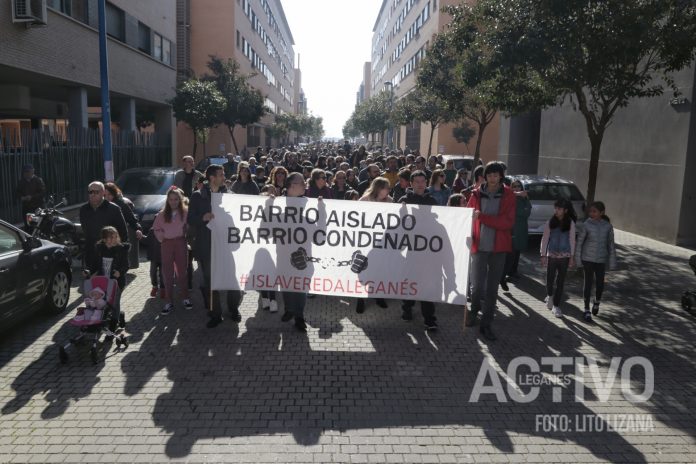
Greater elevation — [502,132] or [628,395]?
[502,132]

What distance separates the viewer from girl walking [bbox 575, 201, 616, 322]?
27.0 ft

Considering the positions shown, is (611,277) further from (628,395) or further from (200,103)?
(200,103)

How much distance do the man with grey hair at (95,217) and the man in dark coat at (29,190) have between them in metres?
5.58

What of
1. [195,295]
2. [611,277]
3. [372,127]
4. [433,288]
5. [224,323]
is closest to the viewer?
[433,288]

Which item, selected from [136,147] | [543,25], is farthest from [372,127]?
[543,25]

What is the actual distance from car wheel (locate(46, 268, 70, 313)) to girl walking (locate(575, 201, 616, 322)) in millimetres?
7076

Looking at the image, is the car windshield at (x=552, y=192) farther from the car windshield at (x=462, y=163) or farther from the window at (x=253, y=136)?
the window at (x=253, y=136)

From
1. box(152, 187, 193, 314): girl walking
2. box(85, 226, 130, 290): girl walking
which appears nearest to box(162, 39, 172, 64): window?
box(152, 187, 193, 314): girl walking

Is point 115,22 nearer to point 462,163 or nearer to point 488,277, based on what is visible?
point 462,163

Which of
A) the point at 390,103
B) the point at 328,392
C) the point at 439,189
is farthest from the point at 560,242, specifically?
the point at 390,103

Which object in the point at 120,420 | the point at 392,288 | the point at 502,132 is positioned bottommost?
the point at 120,420

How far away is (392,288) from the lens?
7395 millimetres

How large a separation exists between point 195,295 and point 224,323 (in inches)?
62.9

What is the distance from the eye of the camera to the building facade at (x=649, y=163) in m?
14.3
